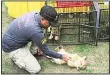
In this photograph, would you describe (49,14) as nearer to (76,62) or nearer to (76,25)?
(76,62)

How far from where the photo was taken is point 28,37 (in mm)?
4566

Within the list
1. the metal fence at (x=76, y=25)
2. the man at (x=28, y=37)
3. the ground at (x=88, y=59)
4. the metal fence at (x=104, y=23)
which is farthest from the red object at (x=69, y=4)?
the man at (x=28, y=37)

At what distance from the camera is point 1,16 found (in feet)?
20.2

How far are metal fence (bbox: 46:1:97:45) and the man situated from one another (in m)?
0.79

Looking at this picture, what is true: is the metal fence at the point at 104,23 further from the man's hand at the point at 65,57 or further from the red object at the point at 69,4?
the man's hand at the point at 65,57

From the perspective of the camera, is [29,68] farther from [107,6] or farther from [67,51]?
[107,6]

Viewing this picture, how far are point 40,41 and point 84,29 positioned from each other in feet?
4.69

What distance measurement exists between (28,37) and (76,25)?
111cm

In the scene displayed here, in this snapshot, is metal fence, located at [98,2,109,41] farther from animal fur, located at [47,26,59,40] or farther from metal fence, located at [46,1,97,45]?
animal fur, located at [47,26,59,40]

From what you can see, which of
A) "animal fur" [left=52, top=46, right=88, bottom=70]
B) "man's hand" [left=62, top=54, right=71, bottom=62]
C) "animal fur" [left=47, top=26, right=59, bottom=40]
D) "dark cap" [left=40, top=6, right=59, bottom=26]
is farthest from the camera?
"animal fur" [left=47, top=26, right=59, bottom=40]

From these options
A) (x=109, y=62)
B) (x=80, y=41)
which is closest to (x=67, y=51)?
(x=80, y=41)

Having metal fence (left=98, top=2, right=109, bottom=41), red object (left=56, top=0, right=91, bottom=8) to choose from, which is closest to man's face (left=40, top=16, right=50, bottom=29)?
red object (left=56, top=0, right=91, bottom=8)

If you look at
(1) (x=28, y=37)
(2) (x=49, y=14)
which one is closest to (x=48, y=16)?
(2) (x=49, y=14)

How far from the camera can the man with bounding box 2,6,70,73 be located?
439 cm
